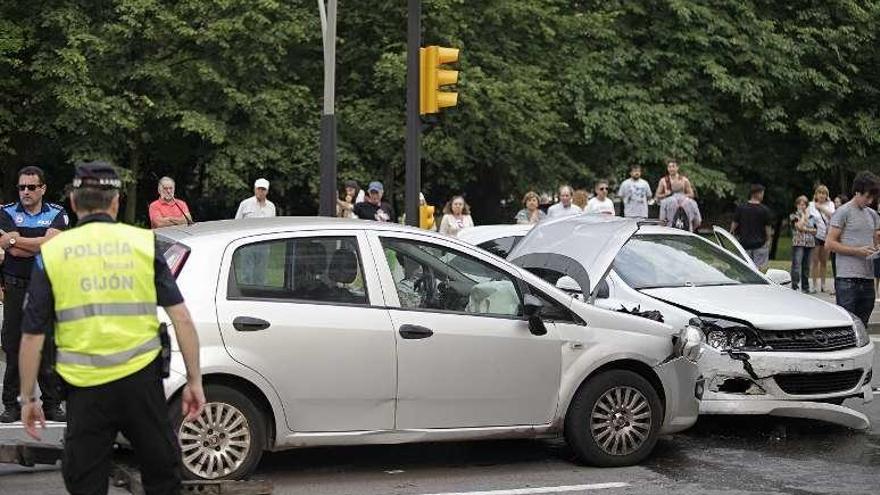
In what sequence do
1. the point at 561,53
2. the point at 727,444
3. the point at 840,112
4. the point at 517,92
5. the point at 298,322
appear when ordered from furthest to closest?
the point at 840,112 → the point at 561,53 → the point at 517,92 → the point at 727,444 → the point at 298,322

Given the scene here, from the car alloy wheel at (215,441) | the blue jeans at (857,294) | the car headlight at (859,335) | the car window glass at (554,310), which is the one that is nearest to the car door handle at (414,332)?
the car window glass at (554,310)

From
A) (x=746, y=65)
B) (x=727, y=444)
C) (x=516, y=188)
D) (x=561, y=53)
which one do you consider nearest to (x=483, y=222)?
(x=516, y=188)

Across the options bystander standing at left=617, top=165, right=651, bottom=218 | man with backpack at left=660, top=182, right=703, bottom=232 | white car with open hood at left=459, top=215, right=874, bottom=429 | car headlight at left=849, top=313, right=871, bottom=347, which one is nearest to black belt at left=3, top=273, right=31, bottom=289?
white car with open hood at left=459, top=215, right=874, bottom=429

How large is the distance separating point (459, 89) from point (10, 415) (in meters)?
24.6

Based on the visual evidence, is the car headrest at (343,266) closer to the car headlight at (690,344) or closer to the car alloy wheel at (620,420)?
the car alloy wheel at (620,420)

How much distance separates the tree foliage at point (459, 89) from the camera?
33.2 m

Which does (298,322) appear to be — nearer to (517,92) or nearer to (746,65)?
(517,92)

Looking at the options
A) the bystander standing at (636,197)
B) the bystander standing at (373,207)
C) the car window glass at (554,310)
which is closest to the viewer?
the car window glass at (554,310)

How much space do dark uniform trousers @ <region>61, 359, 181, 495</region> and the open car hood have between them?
526 cm

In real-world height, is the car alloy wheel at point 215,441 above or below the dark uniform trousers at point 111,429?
below

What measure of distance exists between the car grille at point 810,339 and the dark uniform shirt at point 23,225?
4895 mm

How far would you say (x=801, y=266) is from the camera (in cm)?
2153

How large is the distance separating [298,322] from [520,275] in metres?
1.42

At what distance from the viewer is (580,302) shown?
27.0 feet
